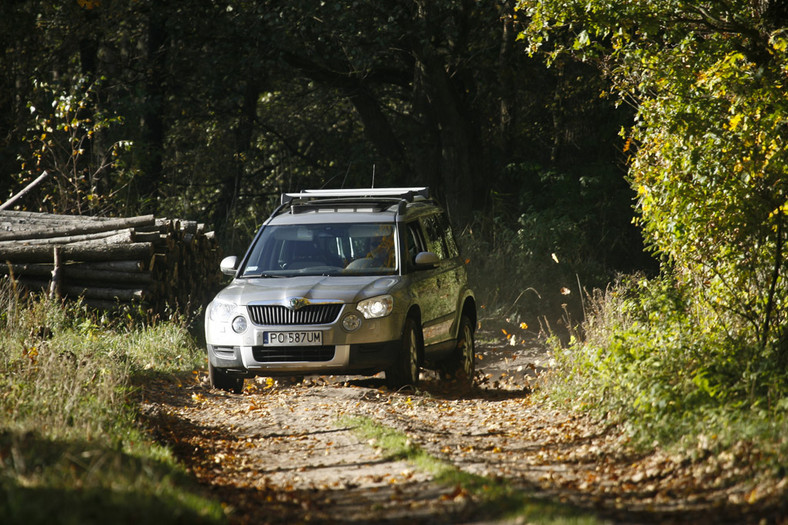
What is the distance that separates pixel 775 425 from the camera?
20.6 ft

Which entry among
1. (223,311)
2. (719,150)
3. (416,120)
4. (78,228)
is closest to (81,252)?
(78,228)

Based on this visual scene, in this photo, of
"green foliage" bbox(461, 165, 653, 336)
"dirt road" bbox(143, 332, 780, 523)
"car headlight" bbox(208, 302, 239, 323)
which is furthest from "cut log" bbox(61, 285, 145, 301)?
"green foliage" bbox(461, 165, 653, 336)

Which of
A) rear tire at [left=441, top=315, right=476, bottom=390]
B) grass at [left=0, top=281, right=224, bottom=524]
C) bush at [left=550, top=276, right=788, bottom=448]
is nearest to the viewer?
grass at [left=0, top=281, right=224, bottom=524]

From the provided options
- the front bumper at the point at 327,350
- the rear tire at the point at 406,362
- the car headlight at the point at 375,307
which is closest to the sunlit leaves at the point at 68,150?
the front bumper at the point at 327,350

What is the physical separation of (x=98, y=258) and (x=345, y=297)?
5.65 metres

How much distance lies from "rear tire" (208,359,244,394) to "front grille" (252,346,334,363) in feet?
2.33

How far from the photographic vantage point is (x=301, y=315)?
32.0ft

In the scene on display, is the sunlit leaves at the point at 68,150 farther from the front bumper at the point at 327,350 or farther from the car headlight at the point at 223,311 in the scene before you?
Answer: the front bumper at the point at 327,350

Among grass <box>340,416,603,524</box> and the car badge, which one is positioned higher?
the car badge

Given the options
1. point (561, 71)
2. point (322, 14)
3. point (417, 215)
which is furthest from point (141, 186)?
point (417, 215)

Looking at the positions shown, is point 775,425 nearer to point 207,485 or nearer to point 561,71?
point 207,485

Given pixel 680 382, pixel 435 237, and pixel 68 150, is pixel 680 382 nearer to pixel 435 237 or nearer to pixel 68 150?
pixel 435 237

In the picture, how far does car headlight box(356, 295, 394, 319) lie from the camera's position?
31.9 ft

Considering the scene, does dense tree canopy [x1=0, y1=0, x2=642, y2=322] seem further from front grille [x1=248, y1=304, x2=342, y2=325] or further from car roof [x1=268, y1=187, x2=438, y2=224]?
front grille [x1=248, y1=304, x2=342, y2=325]
